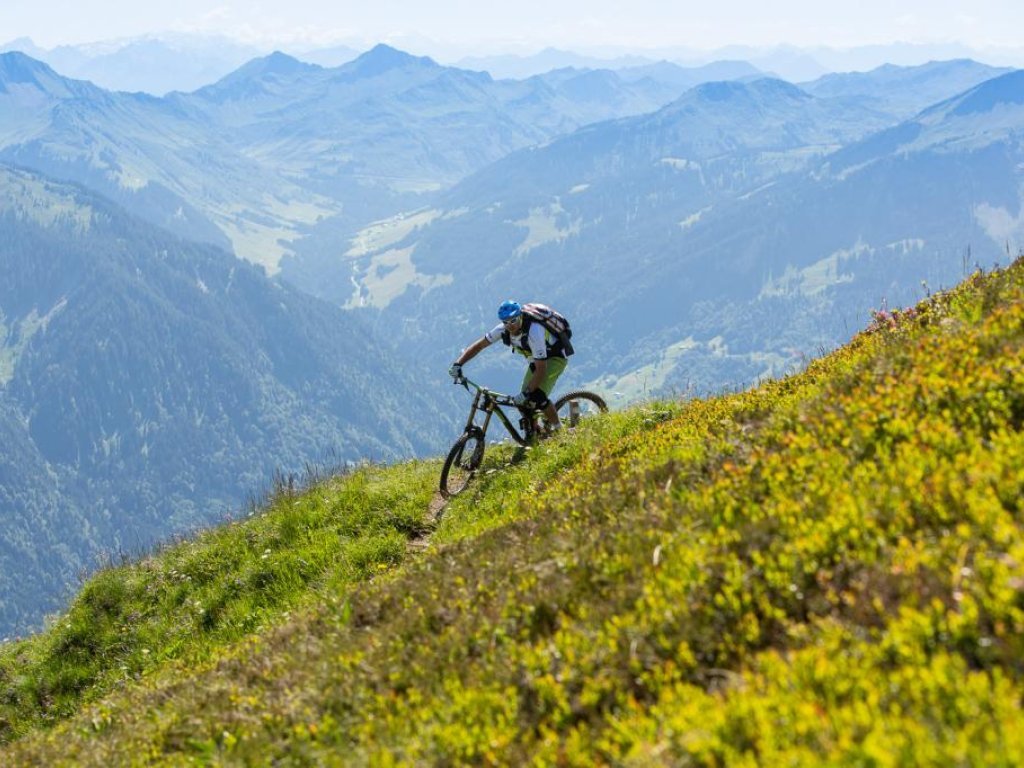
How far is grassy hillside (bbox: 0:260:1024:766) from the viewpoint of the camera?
3.50 m

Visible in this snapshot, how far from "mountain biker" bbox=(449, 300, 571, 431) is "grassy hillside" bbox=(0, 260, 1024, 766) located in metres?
4.24

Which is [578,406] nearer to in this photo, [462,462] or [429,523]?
[462,462]

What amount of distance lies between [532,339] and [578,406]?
211cm

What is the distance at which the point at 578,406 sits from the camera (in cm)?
1527

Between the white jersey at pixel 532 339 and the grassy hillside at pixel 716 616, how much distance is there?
13.7ft

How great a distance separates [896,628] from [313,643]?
5.00 metres

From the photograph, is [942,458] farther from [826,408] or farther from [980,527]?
[826,408]

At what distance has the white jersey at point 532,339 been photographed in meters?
13.7

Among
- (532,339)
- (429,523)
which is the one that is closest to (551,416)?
(532,339)

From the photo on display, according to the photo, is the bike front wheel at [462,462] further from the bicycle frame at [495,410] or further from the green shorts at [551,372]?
the green shorts at [551,372]

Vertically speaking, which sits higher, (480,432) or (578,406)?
(578,406)

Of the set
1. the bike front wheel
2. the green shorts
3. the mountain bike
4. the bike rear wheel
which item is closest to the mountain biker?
the green shorts

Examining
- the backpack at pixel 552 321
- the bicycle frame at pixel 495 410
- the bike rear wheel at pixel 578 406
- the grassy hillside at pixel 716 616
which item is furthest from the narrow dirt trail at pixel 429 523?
the backpack at pixel 552 321

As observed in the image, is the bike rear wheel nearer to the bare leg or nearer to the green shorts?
the bare leg
